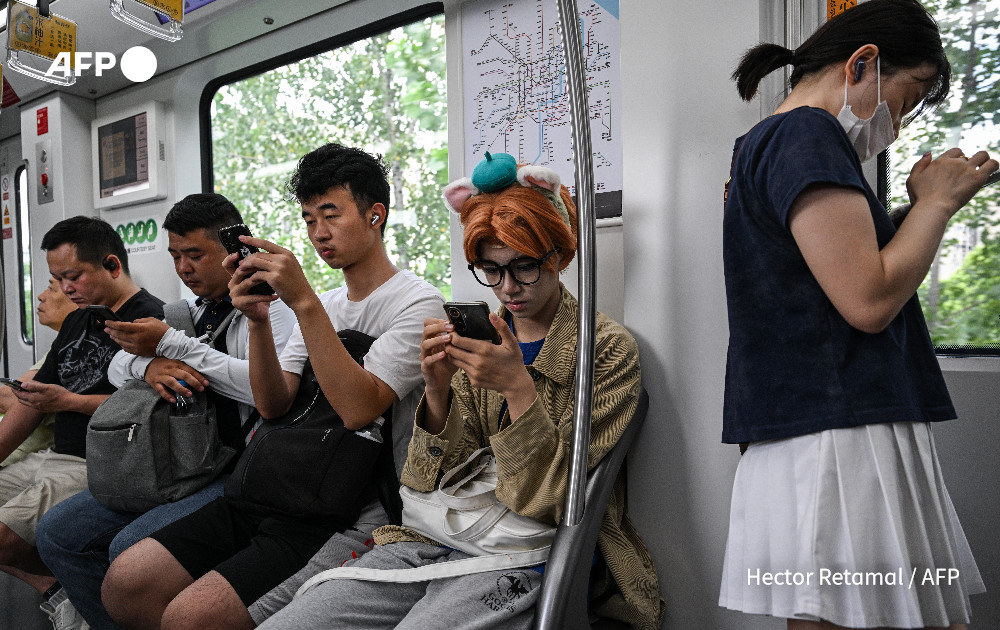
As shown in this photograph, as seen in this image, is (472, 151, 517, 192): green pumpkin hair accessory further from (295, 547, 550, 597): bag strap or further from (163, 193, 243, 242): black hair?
(163, 193, 243, 242): black hair

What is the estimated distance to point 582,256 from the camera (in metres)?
1.29

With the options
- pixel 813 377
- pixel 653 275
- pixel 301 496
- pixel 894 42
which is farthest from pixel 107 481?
pixel 894 42

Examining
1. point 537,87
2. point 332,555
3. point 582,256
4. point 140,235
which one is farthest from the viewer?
point 140,235

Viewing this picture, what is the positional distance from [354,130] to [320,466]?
194 centimetres

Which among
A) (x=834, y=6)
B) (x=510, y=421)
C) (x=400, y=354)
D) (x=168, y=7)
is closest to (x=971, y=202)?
(x=834, y=6)

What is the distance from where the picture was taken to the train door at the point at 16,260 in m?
4.45

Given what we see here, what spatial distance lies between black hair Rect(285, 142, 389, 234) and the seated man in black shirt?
101 centimetres

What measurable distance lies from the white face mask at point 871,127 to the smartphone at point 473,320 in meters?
0.72

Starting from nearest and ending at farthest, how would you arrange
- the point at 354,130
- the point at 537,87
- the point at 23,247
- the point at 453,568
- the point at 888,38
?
1. the point at 888,38
2. the point at 453,568
3. the point at 537,87
4. the point at 354,130
5. the point at 23,247

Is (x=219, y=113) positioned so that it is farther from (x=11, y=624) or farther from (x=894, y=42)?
(x=894, y=42)

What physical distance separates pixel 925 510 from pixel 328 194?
1649mm

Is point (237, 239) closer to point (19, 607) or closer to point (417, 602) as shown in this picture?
point (417, 602)

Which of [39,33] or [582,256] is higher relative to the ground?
[39,33]

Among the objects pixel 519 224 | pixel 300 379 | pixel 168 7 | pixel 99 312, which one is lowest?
pixel 300 379
